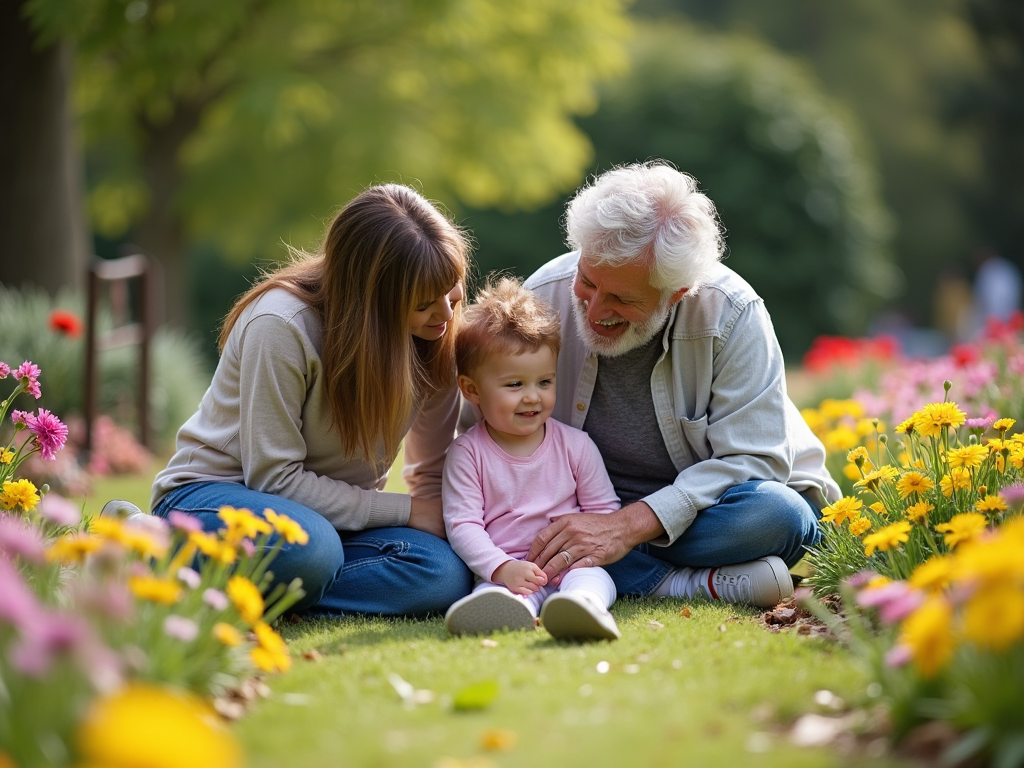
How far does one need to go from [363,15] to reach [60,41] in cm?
371

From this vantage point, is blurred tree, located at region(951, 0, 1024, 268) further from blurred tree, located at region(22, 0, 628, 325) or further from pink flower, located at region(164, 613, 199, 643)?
pink flower, located at region(164, 613, 199, 643)

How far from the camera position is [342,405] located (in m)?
3.41

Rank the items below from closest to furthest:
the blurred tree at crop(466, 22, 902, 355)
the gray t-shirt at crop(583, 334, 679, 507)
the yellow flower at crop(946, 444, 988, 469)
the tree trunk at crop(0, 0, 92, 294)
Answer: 1. the yellow flower at crop(946, 444, 988, 469)
2. the gray t-shirt at crop(583, 334, 679, 507)
3. the tree trunk at crop(0, 0, 92, 294)
4. the blurred tree at crop(466, 22, 902, 355)

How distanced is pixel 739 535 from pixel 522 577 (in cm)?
78

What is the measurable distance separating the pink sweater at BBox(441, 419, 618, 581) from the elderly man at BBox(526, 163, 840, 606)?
13cm

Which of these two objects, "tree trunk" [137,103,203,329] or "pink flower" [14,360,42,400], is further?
"tree trunk" [137,103,203,329]

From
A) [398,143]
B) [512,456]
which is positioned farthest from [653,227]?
[398,143]

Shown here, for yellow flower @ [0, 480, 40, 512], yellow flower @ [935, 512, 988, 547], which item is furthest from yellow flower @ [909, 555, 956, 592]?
yellow flower @ [0, 480, 40, 512]

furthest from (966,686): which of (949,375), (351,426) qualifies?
(949,375)

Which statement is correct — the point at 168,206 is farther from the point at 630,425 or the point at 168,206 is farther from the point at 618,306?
the point at 618,306

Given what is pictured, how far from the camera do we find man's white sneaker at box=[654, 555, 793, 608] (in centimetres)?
354

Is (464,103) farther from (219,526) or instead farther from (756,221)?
(219,526)

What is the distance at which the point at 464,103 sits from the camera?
11516 mm

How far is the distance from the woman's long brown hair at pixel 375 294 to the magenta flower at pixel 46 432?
0.72m
